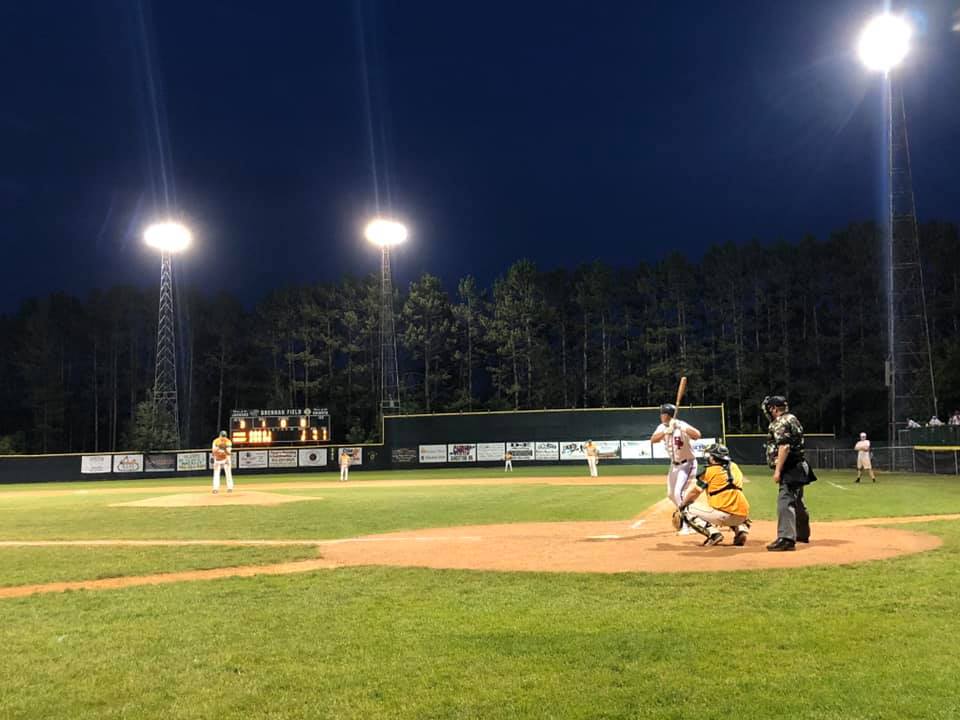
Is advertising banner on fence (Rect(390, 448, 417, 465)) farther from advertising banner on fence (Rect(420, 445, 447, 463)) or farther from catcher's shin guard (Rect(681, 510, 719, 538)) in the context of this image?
catcher's shin guard (Rect(681, 510, 719, 538))

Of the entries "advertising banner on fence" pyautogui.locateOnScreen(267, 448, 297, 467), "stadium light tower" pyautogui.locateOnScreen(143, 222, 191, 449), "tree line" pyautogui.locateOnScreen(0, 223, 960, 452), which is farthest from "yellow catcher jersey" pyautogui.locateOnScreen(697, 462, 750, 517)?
"tree line" pyautogui.locateOnScreen(0, 223, 960, 452)

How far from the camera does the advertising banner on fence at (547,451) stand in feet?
152

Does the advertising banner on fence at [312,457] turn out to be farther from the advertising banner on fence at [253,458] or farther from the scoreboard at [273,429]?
the advertising banner on fence at [253,458]

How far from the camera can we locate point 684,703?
3.94 meters

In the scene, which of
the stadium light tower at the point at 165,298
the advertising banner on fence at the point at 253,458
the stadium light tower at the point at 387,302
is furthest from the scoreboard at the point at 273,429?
the stadium light tower at the point at 165,298

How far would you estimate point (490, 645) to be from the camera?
5.13 metres

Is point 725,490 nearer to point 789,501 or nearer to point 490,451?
point 789,501

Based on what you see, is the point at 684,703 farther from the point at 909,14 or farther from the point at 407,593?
the point at 909,14

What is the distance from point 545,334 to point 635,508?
54.9 meters

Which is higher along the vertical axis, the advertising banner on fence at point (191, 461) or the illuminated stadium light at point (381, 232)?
the illuminated stadium light at point (381, 232)

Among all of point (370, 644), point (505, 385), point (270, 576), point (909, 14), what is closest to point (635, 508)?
point (270, 576)

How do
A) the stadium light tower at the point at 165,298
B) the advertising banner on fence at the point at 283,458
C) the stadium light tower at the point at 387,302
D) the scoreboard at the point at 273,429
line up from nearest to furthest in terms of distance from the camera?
the scoreboard at the point at 273,429 → the advertising banner on fence at the point at 283,458 → the stadium light tower at the point at 387,302 → the stadium light tower at the point at 165,298

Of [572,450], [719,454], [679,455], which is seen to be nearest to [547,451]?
[572,450]

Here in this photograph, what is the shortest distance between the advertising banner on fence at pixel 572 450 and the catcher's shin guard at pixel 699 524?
118 feet
